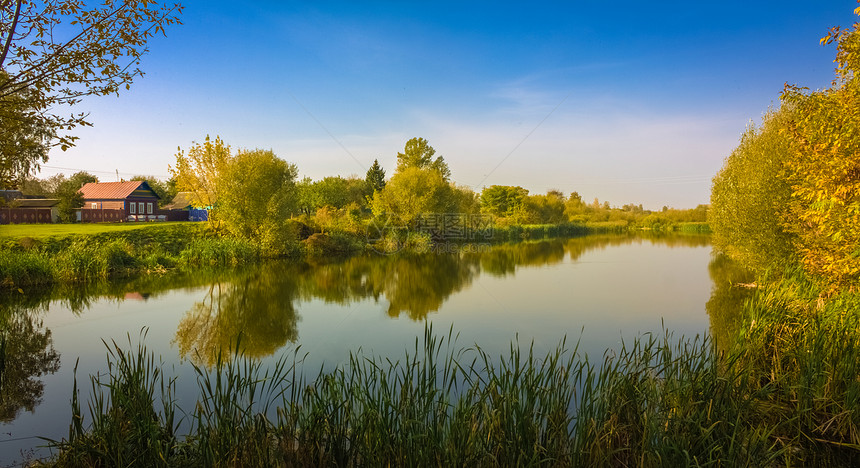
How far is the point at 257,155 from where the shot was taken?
24.6 meters

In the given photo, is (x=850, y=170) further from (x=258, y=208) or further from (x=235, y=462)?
(x=258, y=208)

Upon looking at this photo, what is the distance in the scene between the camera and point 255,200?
79.3 feet

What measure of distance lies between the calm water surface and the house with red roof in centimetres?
2923

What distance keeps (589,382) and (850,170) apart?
6110mm

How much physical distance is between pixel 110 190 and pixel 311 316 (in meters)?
42.5

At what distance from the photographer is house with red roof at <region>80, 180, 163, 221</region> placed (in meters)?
41.7

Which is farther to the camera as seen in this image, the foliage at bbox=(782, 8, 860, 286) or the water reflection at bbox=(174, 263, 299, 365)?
the water reflection at bbox=(174, 263, 299, 365)

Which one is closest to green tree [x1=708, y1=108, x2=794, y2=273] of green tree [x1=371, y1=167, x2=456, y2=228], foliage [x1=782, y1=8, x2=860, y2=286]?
foliage [x1=782, y1=8, x2=860, y2=286]

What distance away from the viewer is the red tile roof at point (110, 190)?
42.4 metres

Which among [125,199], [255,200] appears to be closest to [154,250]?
[255,200]

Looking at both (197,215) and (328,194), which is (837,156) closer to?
(197,215)

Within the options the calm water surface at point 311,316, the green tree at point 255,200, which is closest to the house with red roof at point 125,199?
the green tree at point 255,200

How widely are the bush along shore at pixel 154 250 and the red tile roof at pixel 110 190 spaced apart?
71.5 feet

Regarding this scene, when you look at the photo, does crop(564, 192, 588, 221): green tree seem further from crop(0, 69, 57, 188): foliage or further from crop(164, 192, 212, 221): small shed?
crop(0, 69, 57, 188): foliage
